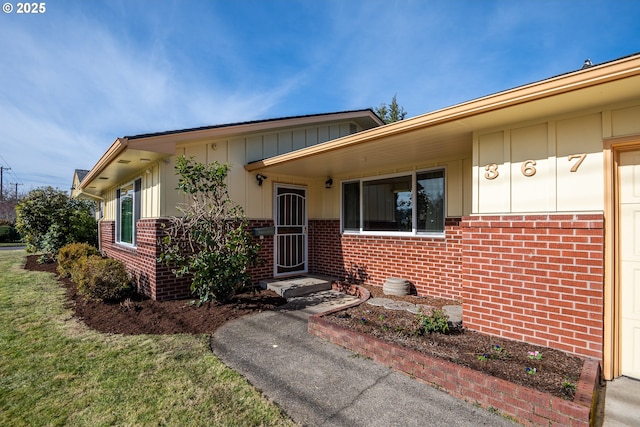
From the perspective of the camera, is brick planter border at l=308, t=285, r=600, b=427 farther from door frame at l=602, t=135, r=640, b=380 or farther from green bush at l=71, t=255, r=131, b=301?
green bush at l=71, t=255, r=131, b=301

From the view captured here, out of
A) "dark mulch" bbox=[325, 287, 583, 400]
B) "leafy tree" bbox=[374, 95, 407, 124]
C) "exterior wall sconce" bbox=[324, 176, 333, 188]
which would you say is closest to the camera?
"dark mulch" bbox=[325, 287, 583, 400]

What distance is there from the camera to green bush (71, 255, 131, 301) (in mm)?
5816

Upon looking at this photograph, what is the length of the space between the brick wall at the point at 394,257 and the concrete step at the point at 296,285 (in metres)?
0.76

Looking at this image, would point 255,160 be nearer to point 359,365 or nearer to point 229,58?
point 229,58

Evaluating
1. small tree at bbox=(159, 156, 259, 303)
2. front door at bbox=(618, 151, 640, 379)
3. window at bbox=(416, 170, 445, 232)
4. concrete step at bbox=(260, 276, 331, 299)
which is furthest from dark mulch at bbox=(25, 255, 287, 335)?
front door at bbox=(618, 151, 640, 379)

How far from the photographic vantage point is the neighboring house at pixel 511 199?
3.08 metres

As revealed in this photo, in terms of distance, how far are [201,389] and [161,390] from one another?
37cm

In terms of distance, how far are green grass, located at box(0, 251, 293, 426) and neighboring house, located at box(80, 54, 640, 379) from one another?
195 cm

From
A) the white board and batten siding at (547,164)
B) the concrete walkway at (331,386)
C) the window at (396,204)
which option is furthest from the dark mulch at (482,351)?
the window at (396,204)

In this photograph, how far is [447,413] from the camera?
8.41 feet

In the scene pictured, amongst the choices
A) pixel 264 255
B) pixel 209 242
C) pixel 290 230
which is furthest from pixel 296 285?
pixel 209 242

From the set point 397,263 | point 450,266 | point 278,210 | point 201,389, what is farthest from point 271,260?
point 201,389

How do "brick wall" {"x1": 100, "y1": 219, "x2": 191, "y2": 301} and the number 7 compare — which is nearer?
the number 7

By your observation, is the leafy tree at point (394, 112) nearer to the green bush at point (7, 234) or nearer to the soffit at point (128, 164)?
the soffit at point (128, 164)
